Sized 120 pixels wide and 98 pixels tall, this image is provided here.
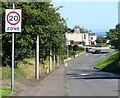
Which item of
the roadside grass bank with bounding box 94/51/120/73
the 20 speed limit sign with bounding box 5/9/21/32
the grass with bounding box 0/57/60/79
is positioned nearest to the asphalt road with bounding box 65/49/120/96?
the grass with bounding box 0/57/60/79

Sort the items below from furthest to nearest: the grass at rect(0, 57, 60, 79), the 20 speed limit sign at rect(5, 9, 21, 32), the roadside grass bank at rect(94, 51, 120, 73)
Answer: the roadside grass bank at rect(94, 51, 120, 73) < the grass at rect(0, 57, 60, 79) < the 20 speed limit sign at rect(5, 9, 21, 32)

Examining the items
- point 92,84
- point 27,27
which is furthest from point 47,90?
point 27,27

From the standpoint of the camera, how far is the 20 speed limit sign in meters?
17.0

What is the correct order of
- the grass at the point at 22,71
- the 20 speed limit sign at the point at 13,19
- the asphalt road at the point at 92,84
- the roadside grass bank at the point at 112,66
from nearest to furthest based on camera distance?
the 20 speed limit sign at the point at 13,19 → the asphalt road at the point at 92,84 → the grass at the point at 22,71 → the roadside grass bank at the point at 112,66

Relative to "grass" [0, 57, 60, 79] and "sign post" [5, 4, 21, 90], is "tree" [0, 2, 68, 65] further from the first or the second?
"sign post" [5, 4, 21, 90]

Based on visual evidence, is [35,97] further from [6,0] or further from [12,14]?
[6,0]

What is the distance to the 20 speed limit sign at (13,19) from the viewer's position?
17.0 metres

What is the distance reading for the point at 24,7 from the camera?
81.3 feet

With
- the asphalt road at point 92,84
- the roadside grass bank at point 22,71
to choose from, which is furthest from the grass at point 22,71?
the asphalt road at point 92,84

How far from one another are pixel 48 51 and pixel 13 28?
2172cm

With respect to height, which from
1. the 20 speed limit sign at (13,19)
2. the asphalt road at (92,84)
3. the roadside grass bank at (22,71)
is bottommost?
the asphalt road at (92,84)

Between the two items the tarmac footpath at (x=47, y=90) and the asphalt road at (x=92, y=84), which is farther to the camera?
the asphalt road at (x=92, y=84)

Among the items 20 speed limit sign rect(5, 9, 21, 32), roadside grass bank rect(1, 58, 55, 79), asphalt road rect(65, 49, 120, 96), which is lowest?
asphalt road rect(65, 49, 120, 96)

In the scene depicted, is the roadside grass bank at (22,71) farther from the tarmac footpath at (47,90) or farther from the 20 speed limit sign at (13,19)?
the 20 speed limit sign at (13,19)
